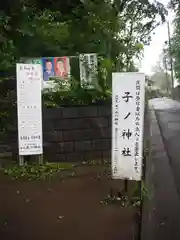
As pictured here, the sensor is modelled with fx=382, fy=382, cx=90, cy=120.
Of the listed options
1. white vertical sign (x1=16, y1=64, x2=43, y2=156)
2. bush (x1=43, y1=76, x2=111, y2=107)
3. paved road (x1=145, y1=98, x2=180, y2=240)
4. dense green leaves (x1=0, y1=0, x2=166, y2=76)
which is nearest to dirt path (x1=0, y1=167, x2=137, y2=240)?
paved road (x1=145, y1=98, x2=180, y2=240)

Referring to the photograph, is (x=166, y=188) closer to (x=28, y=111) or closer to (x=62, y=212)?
(x=62, y=212)

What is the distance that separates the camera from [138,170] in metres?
5.19

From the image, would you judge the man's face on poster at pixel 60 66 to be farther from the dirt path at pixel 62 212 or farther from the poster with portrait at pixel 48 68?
the dirt path at pixel 62 212

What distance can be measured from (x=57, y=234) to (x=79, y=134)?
420cm

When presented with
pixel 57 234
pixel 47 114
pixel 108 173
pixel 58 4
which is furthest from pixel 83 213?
pixel 58 4

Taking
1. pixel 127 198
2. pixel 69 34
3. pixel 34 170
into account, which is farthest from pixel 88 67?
pixel 127 198

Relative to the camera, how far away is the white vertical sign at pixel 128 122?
521 cm

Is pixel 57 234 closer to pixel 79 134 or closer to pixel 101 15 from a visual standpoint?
pixel 79 134

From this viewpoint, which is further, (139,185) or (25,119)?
(25,119)

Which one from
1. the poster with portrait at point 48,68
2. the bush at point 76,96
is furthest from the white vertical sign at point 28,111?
the poster with portrait at point 48,68

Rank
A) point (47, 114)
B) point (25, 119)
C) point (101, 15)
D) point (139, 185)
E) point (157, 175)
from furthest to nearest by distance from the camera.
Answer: point (101, 15) → point (47, 114) → point (157, 175) → point (25, 119) → point (139, 185)

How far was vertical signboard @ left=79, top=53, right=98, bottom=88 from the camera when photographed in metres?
9.15

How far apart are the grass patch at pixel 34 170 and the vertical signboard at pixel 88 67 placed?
7.81 ft

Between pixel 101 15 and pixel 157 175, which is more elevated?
pixel 101 15
